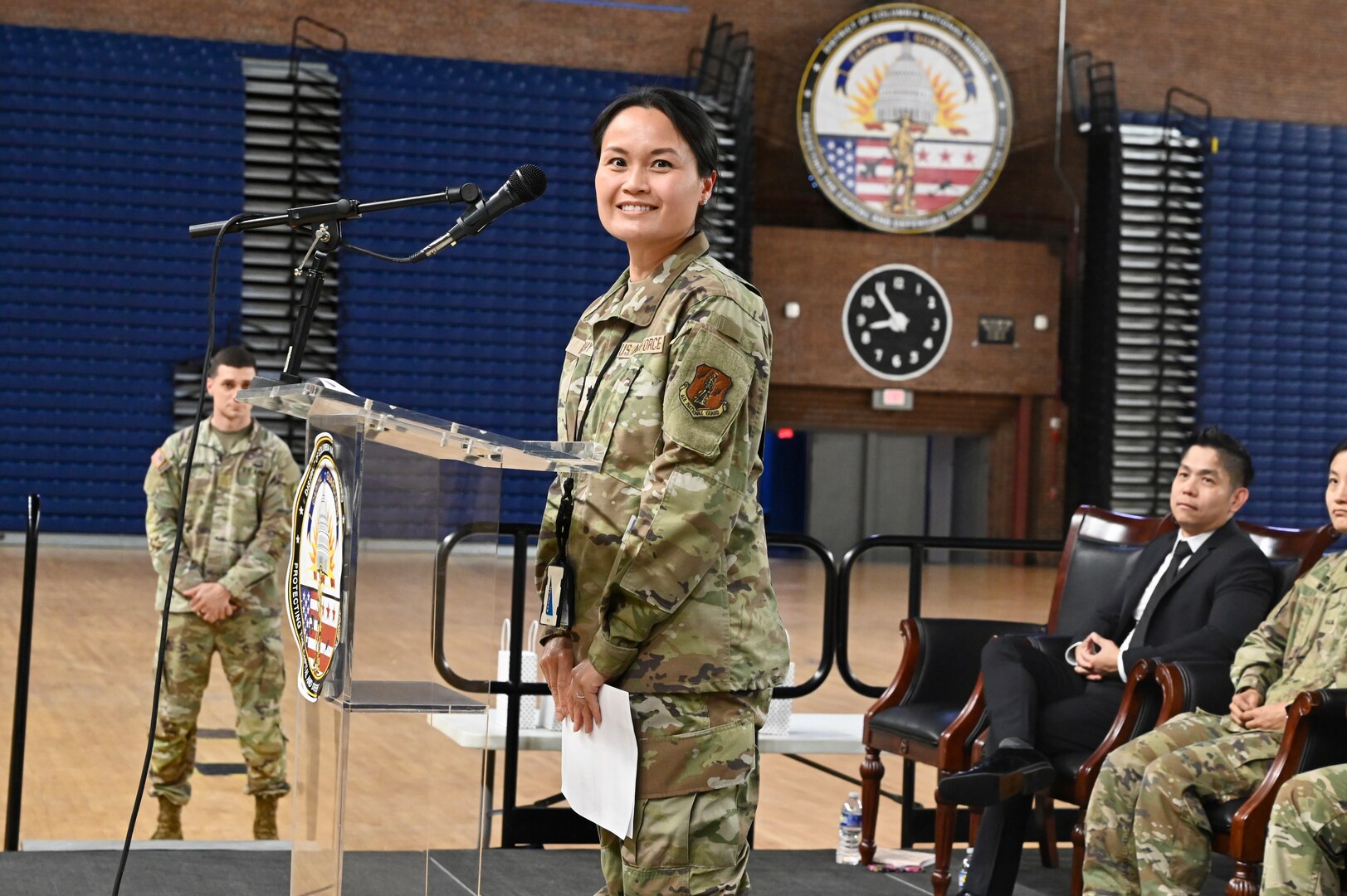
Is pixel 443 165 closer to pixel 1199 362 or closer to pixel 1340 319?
pixel 1199 362

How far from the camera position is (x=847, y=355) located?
1416 cm

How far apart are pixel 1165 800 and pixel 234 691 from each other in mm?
2939

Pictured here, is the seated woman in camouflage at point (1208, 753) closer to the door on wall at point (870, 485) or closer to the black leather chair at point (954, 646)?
the black leather chair at point (954, 646)

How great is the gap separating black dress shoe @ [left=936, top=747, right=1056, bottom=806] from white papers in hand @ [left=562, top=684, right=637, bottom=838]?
1.43 m

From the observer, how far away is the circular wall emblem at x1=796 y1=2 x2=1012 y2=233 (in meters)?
13.8

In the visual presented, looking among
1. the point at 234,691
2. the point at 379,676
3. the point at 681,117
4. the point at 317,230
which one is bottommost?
the point at 234,691

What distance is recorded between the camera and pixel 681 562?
5.74 feet

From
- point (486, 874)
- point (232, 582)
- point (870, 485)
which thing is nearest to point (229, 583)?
point (232, 582)

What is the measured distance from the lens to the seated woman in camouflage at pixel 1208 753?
10.1 ft

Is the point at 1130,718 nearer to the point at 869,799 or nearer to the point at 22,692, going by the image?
the point at 869,799

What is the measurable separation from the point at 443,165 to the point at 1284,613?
34.0 ft

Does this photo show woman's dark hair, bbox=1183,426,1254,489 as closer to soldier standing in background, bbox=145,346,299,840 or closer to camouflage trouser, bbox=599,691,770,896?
camouflage trouser, bbox=599,691,770,896

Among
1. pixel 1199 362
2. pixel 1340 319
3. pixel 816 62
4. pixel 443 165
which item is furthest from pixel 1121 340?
pixel 443 165

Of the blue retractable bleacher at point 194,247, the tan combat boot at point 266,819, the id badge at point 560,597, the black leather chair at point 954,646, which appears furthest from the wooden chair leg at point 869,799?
the blue retractable bleacher at point 194,247
